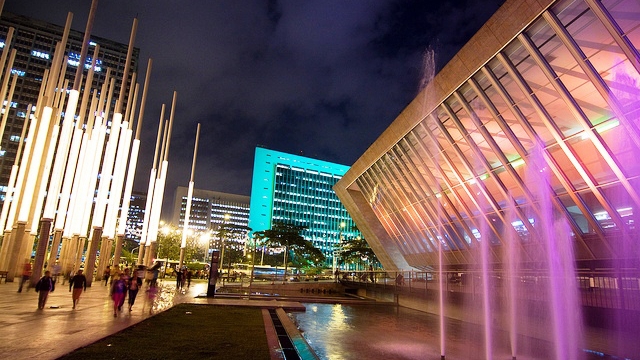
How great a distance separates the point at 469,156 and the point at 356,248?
1517 inches

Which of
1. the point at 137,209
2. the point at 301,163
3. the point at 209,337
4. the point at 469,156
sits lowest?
the point at 209,337

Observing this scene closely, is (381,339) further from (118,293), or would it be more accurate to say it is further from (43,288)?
(43,288)

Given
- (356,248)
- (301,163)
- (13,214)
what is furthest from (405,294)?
(301,163)

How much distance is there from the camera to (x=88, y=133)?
3039 cm

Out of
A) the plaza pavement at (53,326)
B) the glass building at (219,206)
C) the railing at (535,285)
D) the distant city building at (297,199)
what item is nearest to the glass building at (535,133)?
the railing at (535,285)

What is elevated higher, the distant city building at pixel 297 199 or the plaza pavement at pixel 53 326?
the distant city building at pixel 297 199

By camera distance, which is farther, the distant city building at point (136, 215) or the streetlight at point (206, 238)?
the distant city building at point (136, 215)

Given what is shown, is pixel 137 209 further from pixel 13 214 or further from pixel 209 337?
pixel 209 337

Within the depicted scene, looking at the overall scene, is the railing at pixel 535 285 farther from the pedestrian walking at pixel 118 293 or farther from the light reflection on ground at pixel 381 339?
→ the pedestrian walking at pixel 118 293

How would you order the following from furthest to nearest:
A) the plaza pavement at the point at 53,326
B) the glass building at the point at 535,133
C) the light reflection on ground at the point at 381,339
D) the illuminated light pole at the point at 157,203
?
the illuminated light pole at the point at 157,203 → the glass building at the point at 535,133 → the light reflection on ground at the point at 381,339 → the plaza pavement at the point at 53,326

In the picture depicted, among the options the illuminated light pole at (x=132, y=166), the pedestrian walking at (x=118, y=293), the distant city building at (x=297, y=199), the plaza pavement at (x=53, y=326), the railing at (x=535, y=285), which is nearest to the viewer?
the plaza pavement at (x=53, y=326)

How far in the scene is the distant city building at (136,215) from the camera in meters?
180

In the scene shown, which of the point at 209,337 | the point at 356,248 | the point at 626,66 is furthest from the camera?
the point at 356,248

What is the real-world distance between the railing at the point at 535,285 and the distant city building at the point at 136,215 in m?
177
